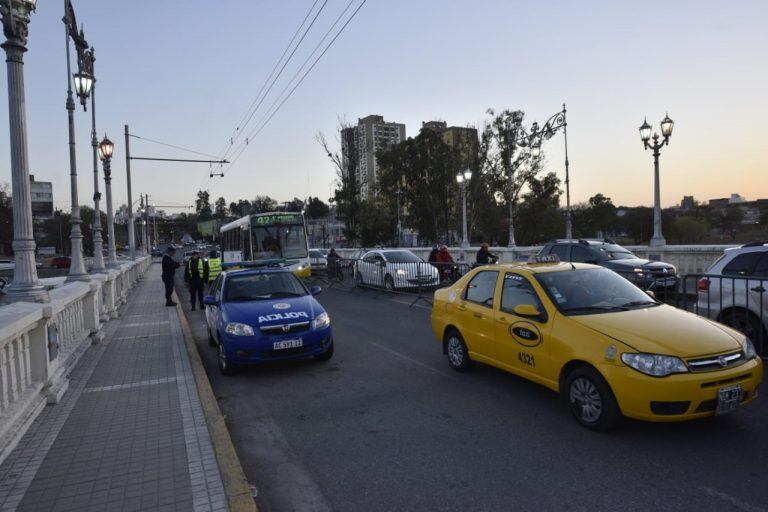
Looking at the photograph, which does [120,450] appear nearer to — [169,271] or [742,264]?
[742,264]

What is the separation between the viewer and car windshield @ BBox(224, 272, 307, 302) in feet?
27.2

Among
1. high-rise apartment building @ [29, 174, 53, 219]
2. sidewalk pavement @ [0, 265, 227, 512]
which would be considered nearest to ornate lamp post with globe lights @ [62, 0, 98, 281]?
sidewalk pavement @ [0, 265, 227, 512]

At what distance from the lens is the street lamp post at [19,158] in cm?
634

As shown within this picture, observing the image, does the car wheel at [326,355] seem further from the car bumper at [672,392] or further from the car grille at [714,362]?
the car grille at [714,362]

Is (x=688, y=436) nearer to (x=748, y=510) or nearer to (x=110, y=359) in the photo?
(x=748, y=510)

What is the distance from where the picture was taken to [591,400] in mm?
4820

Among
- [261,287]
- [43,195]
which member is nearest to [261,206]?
[43,195]

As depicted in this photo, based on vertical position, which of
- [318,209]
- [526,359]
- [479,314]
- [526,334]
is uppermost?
[318,209]

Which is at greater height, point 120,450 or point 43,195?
point 43,195

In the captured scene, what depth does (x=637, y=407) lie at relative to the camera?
14.4 ft

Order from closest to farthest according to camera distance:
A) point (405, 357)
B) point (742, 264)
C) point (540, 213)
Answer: point (742, 264) < point (405, 357) < point (540, 213)

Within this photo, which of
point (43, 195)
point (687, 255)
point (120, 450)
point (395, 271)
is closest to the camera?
point (120, 450)

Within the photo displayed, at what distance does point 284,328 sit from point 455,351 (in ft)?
8.07

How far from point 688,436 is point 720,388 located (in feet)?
2.00
